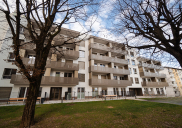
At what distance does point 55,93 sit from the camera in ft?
53.2

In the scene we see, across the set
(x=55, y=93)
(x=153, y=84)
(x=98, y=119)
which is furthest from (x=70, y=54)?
(x=153, y=84)

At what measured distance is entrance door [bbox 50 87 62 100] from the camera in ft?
52.1

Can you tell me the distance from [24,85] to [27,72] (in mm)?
13422

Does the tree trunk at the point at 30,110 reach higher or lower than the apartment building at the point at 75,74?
lower

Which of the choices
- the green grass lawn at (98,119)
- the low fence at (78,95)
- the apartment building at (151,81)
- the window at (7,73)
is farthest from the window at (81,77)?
the apartment building at (151,81)

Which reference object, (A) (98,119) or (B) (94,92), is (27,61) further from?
(A) (98,119)

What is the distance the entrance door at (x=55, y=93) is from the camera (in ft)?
52.1

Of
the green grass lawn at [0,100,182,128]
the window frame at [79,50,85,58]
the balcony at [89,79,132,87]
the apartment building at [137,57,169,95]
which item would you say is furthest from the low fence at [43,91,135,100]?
the green grass lawn at [0,100,182,128]

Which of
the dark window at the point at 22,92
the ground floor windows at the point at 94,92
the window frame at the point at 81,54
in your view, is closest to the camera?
the dark window at the point at 22,92

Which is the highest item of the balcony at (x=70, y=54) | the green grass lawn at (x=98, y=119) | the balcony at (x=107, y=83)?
the balcony at (x=70, y=54)

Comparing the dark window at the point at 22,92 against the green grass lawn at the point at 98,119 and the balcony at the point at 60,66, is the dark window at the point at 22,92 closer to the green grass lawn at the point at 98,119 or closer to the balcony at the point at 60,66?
the balcony at the point at 60,66

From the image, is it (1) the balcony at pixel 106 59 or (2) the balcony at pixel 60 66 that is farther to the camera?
(1) the balcony at pixel 106 59

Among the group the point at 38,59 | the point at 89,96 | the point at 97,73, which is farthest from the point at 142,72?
the point at 38,59

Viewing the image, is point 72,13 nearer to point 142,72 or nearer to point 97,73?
point 97,73
